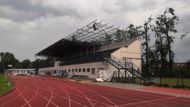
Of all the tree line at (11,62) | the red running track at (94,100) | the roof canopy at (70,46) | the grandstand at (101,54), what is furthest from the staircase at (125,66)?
the tree line at (11,62)

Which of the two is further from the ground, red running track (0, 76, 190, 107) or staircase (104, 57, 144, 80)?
A: staircase (104, 57, 144, 80)

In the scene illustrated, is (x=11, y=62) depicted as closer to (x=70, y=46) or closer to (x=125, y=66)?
(x=70, y=46)

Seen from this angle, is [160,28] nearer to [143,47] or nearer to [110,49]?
[143,47]

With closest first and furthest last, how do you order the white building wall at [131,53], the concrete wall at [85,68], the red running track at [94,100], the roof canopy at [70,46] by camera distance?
the red running track at [94,100], the white building wall at [131,53], the concrete wall at [85,68], the roof canopy at [70,46]

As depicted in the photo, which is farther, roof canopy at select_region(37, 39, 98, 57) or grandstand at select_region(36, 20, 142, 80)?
roof canopy at select_region(37, 39, 98, 57)

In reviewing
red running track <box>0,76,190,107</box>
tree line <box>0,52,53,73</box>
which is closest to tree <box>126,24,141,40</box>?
red running track <box>0,76,190,107</box>

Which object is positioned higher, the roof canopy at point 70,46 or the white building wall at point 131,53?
the roof canopy at point 70,46

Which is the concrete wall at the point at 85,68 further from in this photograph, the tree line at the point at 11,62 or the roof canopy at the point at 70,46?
the tree line at the point at 11,62

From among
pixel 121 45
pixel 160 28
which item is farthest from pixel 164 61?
pixel 121 45

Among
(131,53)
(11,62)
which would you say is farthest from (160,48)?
(11,62)

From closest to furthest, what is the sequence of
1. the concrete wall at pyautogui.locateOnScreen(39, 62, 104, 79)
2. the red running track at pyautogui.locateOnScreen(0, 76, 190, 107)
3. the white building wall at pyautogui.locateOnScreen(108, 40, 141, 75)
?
1. the red running track at pyautogui.locateOnScreen(0, 76, 190, 107)
2. the white building wall at pyautogui.locateOnScreen(108, 40, 141, 75)
3. the concrete wall at pyautogui.locateOnScreen(39, 62, 104, 79)

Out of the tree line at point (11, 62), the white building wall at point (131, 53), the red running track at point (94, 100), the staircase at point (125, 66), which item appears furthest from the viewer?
the tree line at point (11, 62)

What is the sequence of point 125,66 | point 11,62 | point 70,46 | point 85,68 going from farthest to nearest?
1. point 11,62
2. point 70,46
3. point 85,68
4. point 125,66

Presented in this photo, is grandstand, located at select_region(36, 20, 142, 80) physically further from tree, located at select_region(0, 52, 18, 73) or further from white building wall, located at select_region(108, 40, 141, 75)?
tree, located at select_region(0, 52, 18, 73)
